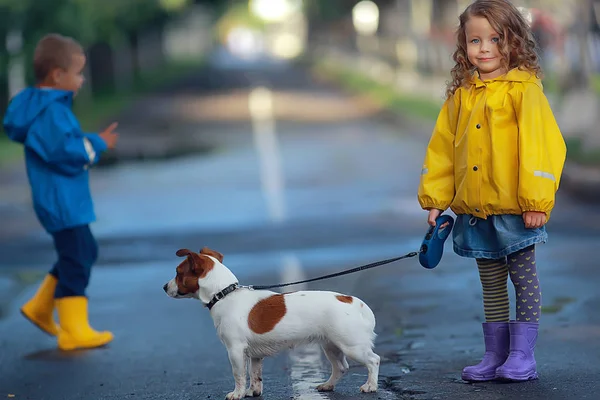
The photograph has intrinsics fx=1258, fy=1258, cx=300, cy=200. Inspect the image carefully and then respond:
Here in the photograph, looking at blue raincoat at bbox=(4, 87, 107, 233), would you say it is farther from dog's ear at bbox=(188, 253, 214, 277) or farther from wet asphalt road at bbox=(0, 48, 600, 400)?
dog's ear at bbox=(188, 253, 214, 277)

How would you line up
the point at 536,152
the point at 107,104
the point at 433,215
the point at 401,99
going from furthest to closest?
the point at 107,104, the point at 401,99, the point at 433,215, the point at 536,152

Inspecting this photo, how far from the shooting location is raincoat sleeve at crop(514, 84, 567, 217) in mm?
5242

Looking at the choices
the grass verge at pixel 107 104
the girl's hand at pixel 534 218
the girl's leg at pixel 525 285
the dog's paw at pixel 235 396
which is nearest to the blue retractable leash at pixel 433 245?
the girl's leg at pixel 525 285

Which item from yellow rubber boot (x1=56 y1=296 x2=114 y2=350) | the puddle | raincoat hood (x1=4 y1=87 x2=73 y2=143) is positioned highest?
raincoat hood (x1=4 y1=87 x2=73 y2=143)

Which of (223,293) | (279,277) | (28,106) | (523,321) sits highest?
(28,106)

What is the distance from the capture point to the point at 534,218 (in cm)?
531

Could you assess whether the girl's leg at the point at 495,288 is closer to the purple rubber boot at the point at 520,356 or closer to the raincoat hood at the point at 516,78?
the purple rubber boot at the point at 520,356

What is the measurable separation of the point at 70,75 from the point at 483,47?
2.69 metres

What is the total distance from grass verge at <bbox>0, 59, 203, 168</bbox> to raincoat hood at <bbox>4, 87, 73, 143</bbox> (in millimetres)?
13253

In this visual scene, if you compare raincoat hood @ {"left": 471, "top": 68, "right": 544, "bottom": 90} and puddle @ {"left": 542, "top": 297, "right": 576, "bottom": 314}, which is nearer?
raincoat hood @ {"left": 471, "top": 68, "right": 544, "bottom": 90}

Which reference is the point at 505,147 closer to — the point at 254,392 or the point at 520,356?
the point at 520,356

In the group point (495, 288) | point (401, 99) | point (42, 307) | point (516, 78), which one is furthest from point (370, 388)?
point (401, 99)

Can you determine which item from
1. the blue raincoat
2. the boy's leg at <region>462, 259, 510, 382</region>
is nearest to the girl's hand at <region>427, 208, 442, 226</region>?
the boy's leg at <region>462, 259, 510, 382</region>

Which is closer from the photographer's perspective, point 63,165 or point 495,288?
point 495,288
